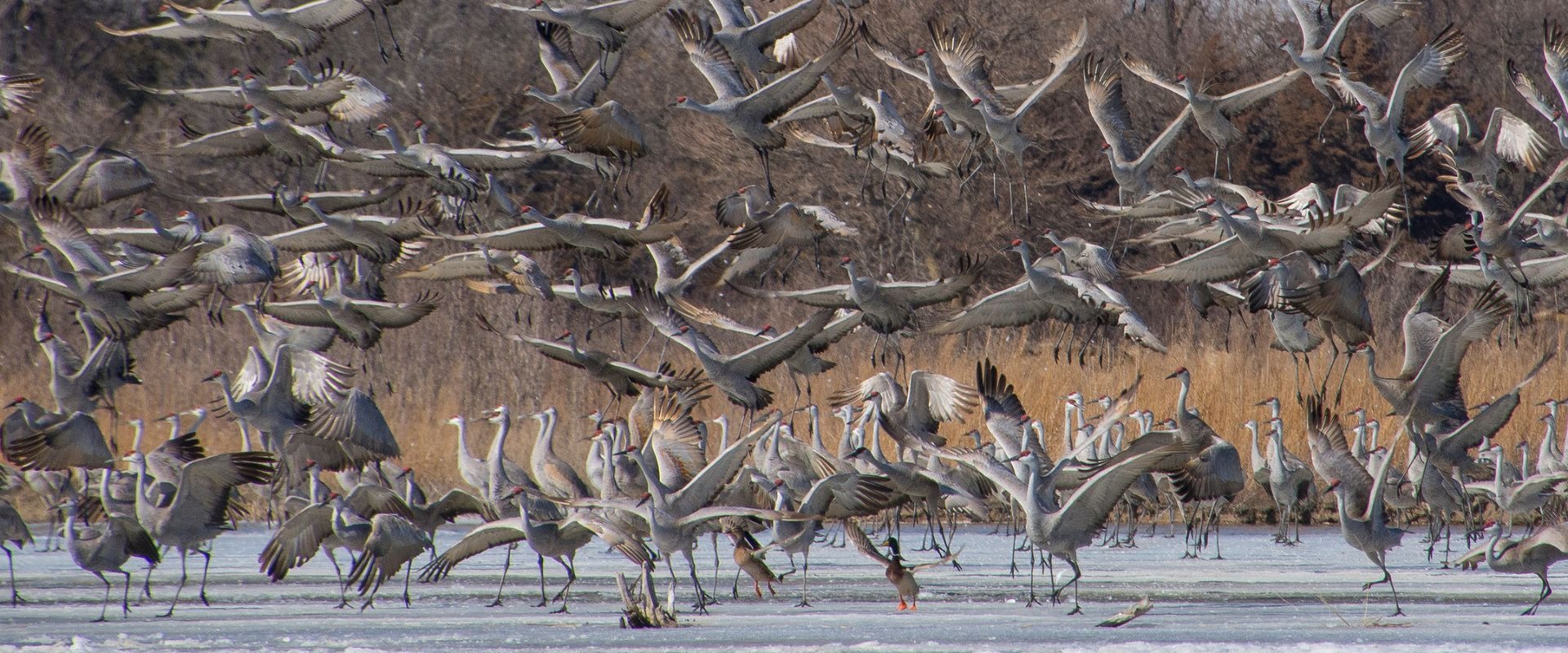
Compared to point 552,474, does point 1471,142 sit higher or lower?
higher

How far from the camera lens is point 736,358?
37.6 feet

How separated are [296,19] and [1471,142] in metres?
8.31

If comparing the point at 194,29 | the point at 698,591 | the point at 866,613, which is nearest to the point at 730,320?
the point at 698,591

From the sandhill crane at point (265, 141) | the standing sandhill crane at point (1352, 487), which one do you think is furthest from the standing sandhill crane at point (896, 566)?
the sandhill crane at point (265, 141)

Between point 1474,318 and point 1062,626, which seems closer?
point 1062,626

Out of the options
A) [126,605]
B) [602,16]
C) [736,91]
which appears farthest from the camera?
[602,16]

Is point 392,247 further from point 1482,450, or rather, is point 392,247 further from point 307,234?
point 1482,450

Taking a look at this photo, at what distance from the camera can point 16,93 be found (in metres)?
14.4

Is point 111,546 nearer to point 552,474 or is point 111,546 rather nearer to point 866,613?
point 552,474

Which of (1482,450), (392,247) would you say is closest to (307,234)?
(392,247)

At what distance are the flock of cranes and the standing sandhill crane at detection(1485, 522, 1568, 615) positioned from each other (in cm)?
3

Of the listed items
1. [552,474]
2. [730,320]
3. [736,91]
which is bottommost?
[552,474]

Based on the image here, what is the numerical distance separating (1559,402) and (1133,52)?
35.5 feet

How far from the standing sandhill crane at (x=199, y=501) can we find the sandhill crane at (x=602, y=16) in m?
3.99
